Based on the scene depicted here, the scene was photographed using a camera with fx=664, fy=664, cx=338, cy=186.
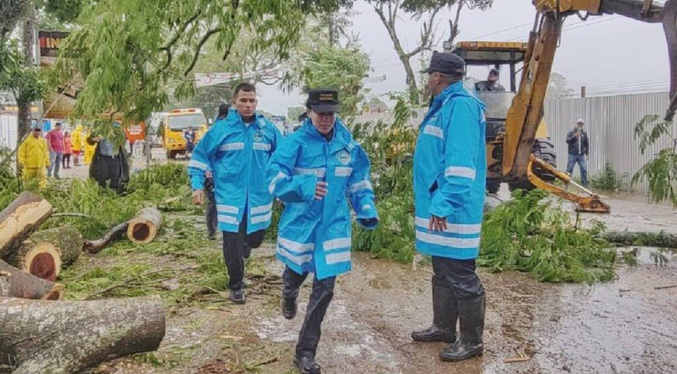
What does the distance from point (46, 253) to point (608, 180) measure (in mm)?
13856

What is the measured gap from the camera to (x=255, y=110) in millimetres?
5625

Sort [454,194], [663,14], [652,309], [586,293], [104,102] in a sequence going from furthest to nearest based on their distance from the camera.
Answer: [104,102], [586,293], [652,309], [663,14], [454,194]

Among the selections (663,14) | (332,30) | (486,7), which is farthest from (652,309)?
(332,30)

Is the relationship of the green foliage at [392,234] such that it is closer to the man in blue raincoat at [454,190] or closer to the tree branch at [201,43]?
the man in blue raincoat at [454,190]

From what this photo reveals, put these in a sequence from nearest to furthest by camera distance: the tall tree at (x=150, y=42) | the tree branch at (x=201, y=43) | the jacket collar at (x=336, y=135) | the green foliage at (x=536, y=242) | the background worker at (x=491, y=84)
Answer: the jacket collar at (x=336, y=135) < the green foliage at (x=536, y=242) < the tall tree at (x=150, y=42) < the tree branch at (x=201, y=43) < the background worker at (x=491, y=84)

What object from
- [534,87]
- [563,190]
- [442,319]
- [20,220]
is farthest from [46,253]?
[563,190]

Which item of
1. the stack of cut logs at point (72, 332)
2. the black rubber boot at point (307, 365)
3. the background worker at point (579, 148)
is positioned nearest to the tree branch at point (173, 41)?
the stack of cut logs at point (72, 332)

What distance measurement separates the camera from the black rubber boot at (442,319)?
4.49 m

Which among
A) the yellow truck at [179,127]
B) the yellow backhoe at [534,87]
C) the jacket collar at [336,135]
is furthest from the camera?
the yellow truck at [179,127]

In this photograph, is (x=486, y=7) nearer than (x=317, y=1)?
No

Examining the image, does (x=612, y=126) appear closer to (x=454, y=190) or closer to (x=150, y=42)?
(x=150, y=42)

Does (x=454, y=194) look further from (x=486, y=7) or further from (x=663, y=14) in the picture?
(x=486, y=7)

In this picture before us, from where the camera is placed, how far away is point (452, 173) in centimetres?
389

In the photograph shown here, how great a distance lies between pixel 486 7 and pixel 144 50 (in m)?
15.3
